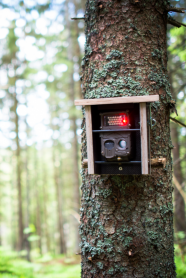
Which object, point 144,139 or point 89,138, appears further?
point 89,138

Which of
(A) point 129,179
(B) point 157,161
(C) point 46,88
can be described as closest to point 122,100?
(B) point 157,161

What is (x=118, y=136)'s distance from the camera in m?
1.55

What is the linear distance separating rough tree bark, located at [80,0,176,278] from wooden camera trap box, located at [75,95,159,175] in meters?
0.14

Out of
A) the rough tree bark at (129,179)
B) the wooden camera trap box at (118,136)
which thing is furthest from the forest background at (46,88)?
the wooden camera trap box at (118,136)

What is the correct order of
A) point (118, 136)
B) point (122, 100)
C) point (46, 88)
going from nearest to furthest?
point (122, 100) → point (118, 136) → point (46, 88)

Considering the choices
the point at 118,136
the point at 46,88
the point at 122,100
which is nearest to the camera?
the point at 122,100

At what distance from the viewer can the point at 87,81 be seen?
6.10 ft

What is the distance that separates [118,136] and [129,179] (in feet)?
1.13

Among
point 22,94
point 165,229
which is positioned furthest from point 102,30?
point 22,94

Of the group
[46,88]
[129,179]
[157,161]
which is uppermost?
[46,88]

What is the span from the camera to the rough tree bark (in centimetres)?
158

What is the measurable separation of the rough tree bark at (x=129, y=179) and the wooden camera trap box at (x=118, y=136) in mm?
137

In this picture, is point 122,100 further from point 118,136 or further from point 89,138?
point 89,138

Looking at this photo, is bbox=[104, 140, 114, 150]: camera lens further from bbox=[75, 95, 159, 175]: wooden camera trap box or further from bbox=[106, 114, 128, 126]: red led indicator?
bbox=[106, 114, 128, 126]: red led indicator
